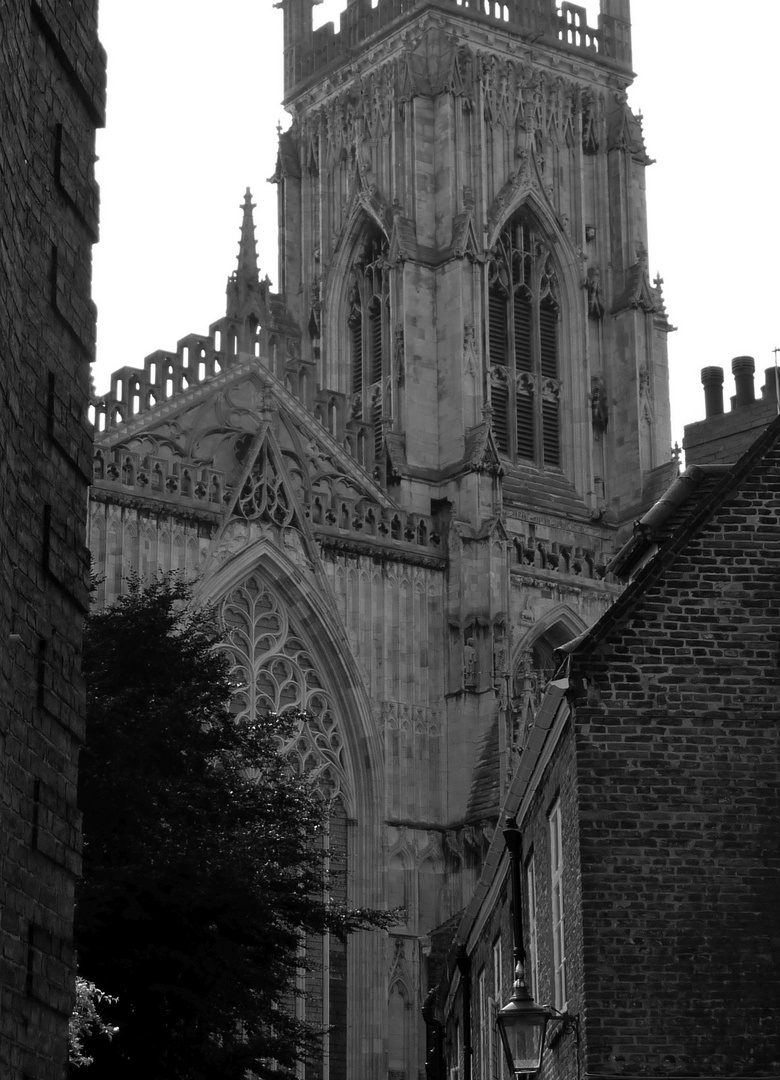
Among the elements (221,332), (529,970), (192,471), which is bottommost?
(529,970)

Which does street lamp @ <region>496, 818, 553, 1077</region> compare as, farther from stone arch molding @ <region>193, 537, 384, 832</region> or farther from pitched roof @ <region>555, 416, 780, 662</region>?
stone arch molding @ <region>193, 537, 384, 832</region>

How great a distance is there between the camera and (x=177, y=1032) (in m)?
25.2

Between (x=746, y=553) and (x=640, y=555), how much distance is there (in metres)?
1.62

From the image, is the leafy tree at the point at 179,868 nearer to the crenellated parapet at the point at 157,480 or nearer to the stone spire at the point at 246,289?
the crenellated parapet at the point at 157,480

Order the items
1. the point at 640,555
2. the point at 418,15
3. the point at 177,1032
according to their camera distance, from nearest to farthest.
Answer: the point at 640,555, the point at 177,1032, the point at 418,15

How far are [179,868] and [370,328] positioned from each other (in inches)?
1184

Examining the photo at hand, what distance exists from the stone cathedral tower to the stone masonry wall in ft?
81.8

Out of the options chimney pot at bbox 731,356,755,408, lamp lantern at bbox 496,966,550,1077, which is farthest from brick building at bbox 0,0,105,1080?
chimney pot at bbox 731,356,755,408

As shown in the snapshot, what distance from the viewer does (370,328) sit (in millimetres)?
54156

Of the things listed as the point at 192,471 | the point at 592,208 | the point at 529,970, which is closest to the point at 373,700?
the point at 192,471

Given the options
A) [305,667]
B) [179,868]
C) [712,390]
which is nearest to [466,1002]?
[179,868]

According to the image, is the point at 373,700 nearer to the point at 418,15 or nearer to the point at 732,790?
the point at 418,15

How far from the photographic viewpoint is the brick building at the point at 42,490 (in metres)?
13.5

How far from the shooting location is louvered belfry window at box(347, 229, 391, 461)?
53125 mm
